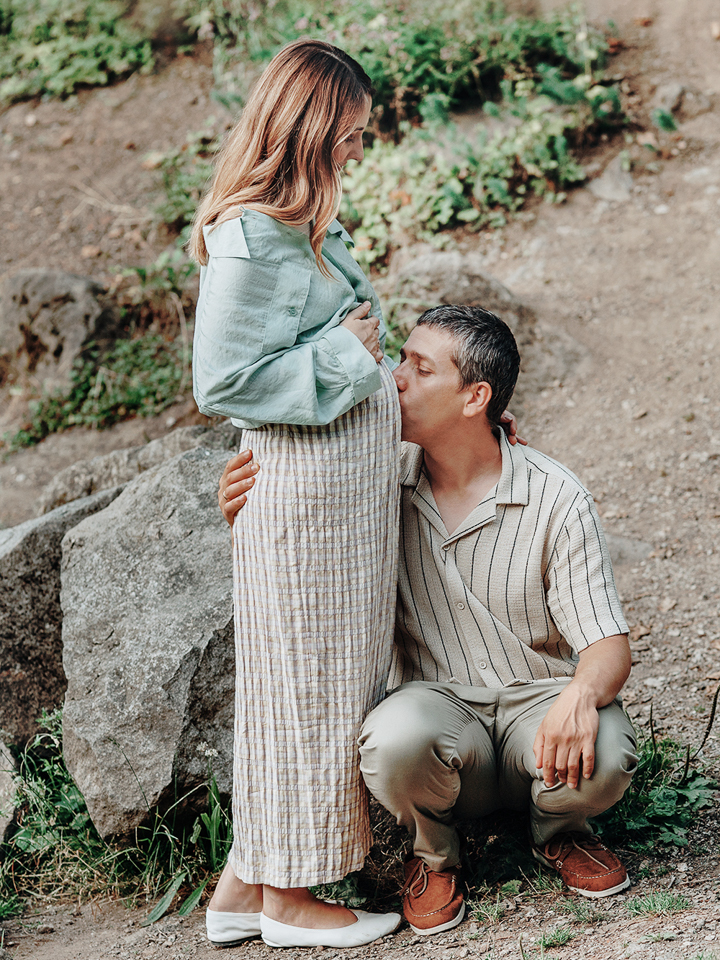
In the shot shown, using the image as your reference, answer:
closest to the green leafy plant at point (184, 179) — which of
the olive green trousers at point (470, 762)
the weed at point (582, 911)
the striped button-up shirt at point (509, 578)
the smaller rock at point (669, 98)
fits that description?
the smaller rock at point (669, 98)

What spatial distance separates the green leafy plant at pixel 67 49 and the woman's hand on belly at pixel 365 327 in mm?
7132

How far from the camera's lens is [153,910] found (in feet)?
9.03

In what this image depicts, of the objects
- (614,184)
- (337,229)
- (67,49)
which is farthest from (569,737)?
(67,49)

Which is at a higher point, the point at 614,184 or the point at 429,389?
the point at 429,389

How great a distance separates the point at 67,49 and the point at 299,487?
7856mm

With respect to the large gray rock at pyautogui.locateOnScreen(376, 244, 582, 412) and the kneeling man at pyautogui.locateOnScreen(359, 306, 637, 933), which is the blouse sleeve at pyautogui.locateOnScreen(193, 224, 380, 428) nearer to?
the kneeling man at pyautogui.locateOnScreen(359, 306, 637, 933)

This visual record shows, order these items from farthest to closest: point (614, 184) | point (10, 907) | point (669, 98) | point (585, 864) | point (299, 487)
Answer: point (669, 98), point (614, 184), point (10, 907), point (585, 864), point (299, 487)

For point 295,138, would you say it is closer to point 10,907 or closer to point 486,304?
point 10,907

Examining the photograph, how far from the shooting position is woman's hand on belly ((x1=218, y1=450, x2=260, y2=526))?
244 centimetres

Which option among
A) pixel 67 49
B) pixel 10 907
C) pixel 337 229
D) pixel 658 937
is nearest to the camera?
pixel 658 937

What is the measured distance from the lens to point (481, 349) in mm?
2492

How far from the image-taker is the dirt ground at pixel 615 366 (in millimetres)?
2494

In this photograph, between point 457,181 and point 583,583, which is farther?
point 457,181

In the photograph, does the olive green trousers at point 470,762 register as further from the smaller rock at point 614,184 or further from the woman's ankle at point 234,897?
the smaller rock at point 614,184
